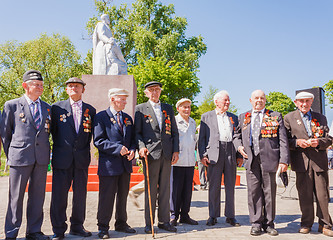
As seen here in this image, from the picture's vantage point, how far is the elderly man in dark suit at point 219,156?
5.15 meters

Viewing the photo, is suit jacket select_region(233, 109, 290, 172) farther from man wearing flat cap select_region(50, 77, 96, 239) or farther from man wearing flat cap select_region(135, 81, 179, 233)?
man wearing flat cap select_region(50, 77, 96, 239)

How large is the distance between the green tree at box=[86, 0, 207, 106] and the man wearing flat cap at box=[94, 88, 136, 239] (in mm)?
20377

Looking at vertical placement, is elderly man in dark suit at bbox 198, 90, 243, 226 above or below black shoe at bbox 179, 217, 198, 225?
above

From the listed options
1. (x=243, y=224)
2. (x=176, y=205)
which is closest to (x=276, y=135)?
(x=243, y=224)

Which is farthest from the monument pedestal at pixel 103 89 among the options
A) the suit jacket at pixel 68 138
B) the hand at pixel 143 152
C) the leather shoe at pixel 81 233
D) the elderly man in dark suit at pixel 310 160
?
the elderly man in dark suit at pixel 310 160

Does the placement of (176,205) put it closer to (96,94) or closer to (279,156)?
(279,156)

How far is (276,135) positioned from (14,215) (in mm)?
3909

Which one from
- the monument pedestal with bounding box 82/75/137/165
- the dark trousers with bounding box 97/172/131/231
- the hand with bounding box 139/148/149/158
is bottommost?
the dark trousers with bounding box 97/172/131/231

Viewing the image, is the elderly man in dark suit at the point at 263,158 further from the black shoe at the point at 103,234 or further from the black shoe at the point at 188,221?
the black shoe at the point at 103,234

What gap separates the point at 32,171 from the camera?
164 inches

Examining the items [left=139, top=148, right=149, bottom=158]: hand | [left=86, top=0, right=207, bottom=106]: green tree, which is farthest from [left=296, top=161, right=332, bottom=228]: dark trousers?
[left=86, top=0, right=207, bottom=106]: green tree

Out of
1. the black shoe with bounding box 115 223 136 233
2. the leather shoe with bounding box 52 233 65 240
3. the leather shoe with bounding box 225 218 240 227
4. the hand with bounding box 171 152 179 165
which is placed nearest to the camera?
the leather shoe with bounding box 52 233 65 240

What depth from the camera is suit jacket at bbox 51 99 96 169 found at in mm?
4312

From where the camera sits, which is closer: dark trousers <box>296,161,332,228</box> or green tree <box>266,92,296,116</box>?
dark trousers <box>296,161,332,228</box>
